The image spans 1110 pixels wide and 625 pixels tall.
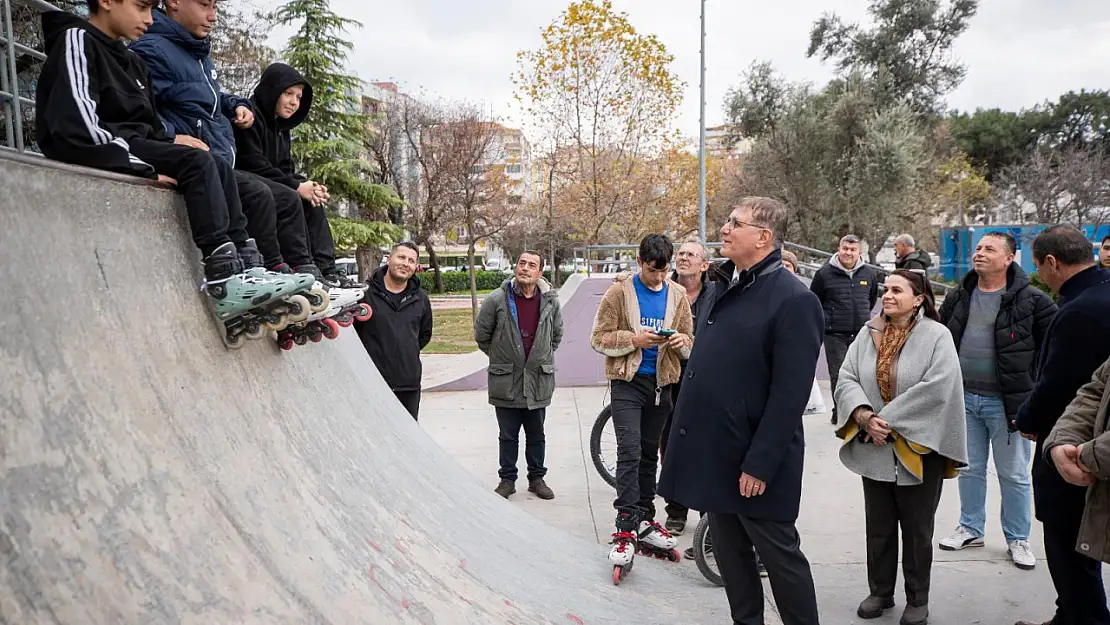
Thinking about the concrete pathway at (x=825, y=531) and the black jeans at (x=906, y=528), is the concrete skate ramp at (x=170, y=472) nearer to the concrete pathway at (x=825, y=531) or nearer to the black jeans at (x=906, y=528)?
→ the concrete pathway at (x=825, y=531)

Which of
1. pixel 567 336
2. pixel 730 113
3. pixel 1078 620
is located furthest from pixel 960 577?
pixel 730 113

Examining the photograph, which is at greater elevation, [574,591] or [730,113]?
[730,113]

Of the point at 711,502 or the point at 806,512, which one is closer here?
the point at 711,502

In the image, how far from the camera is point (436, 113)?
3312cm

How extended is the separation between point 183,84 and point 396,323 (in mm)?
2723

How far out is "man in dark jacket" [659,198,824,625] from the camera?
3.12 m

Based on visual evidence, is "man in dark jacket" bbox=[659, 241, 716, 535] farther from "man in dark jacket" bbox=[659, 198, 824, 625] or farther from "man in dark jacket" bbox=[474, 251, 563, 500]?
"man in dark jacket" bbox=[659, 198, 824, 625]

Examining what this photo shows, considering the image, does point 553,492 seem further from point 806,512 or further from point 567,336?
point 567,336

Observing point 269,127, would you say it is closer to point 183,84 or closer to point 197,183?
point 183,84

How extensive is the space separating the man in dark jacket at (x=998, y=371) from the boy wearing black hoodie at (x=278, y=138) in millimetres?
3977

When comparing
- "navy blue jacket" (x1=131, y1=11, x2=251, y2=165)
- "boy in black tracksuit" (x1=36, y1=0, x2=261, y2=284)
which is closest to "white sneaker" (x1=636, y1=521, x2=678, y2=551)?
"boy in black tracksuit" (x1=36, y1=0, x2=261, y2=284)

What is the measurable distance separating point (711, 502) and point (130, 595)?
216 centimetres

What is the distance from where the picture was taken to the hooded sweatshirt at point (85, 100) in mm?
2611

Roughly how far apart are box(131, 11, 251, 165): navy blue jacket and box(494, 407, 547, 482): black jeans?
3.31 m
